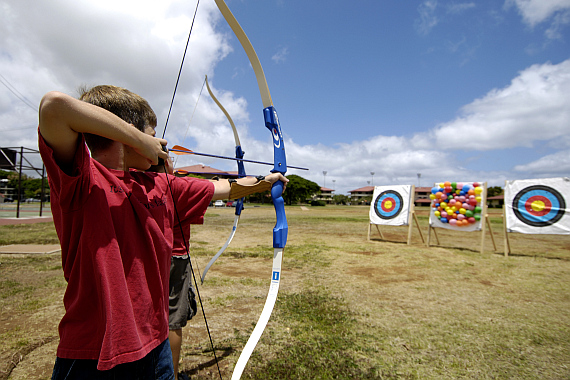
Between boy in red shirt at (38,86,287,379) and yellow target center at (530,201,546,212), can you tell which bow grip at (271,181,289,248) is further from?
yellow target center at (530,201,546,212)

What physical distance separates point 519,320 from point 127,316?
358 cm

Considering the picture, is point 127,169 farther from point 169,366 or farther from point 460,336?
point 460,336

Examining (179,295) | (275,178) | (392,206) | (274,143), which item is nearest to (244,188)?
(275,178)

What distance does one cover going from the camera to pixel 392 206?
356 inches

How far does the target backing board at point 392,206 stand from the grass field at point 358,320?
10.4 feet

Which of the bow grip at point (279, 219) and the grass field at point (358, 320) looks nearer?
the bow grip at point (279, 219)

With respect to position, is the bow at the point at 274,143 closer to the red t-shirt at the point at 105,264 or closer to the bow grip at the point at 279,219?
the bow grip at the point at 279,219

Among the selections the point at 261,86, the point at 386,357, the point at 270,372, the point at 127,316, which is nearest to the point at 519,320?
the point at 386,357

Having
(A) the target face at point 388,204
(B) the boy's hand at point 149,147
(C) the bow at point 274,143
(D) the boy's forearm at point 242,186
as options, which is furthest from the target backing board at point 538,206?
(B) the boy's hand at point 149,147

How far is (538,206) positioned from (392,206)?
3.33 metres

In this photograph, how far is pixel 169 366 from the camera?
1.04m

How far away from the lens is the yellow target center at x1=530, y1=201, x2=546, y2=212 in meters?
6.89

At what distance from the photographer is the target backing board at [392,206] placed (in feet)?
28.2

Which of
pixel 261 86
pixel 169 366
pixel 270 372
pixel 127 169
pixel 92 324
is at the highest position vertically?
pixel 261 86
